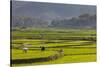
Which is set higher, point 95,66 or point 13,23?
point 13,23

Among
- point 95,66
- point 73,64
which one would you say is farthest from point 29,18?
point 95,66

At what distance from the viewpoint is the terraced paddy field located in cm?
228

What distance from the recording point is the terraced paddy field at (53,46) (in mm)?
2277

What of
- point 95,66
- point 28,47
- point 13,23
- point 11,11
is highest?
point 11,11

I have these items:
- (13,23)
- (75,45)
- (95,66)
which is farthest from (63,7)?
(95,66)

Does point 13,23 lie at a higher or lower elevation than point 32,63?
higher

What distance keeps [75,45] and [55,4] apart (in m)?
0.57

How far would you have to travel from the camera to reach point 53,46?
238 centimetres

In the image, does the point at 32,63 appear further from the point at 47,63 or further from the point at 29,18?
the point at 29,18

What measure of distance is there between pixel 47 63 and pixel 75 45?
42cm

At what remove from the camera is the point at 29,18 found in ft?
7.57

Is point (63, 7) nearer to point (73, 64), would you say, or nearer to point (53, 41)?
point (53, 41)

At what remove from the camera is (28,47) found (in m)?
2.31

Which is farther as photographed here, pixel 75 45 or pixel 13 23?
pixel 75 45
